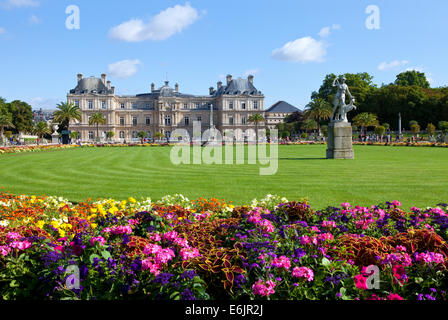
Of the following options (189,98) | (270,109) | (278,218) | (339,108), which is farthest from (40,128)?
(270,109)

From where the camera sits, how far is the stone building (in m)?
96.4

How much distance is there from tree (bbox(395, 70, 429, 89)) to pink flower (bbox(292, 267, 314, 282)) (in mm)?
94398

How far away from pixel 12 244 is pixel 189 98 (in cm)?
10129

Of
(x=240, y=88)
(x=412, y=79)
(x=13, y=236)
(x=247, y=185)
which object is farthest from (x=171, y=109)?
(x=13, y=236)

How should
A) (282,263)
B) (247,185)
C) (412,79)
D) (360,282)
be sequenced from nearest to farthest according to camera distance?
(360,282)
(282,263)
(247,185)
(412,79)

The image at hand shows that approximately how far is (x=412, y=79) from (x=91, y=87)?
80.0 m

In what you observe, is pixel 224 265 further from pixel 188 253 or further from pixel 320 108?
pixel 320 108

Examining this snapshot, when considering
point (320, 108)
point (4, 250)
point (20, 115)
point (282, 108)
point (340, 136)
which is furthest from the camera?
point (282, 108)

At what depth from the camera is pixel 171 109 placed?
100 metres

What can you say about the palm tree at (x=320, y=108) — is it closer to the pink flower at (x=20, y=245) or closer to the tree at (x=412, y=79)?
the tree at (x=412, y=79)

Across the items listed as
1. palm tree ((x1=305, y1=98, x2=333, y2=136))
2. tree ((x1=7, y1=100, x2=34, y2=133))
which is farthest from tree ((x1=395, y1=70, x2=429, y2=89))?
tree ((x1=7, y1=100, x2=34, y2=133))

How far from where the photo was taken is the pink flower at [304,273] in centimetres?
298

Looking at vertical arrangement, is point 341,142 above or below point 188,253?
above

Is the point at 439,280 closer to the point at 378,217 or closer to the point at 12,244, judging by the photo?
the point at 378,217
